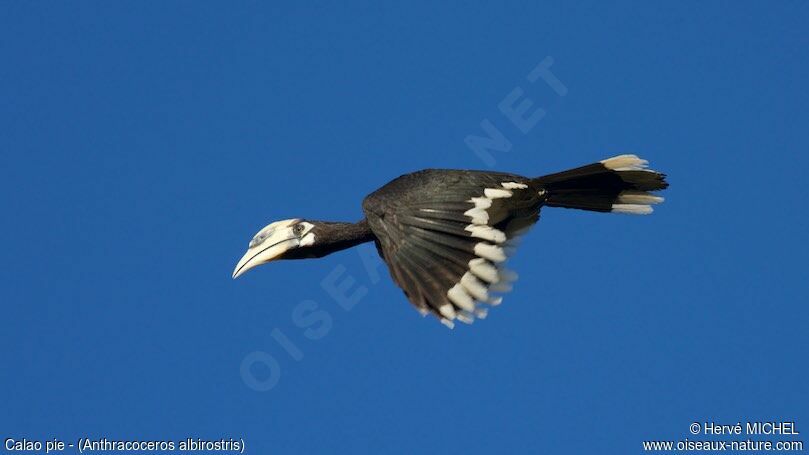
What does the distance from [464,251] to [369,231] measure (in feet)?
5.96

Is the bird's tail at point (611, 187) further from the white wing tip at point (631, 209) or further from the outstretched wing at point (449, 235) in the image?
the outstretched wing at point (449, 235)

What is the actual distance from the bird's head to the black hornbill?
0.03 ft

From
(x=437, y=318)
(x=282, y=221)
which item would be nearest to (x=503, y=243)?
(x=437, y=318)

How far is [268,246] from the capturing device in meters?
12.1

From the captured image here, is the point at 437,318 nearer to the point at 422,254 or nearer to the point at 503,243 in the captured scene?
the point at 422,254

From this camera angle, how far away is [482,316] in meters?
10.1

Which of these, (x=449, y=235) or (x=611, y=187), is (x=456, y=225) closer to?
(x=449, y=235)

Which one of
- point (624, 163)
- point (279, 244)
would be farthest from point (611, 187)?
point (279, 244)

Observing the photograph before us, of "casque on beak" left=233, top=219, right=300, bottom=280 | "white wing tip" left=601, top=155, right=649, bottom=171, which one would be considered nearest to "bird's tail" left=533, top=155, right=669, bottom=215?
"white wing tip" left=601, top=155, right=649, bottom=171

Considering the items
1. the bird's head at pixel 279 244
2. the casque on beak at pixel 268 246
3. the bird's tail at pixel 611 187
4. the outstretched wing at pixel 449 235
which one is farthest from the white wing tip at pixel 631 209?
the casque on beak at pixel 268 246

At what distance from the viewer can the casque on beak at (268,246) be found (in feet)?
39.3

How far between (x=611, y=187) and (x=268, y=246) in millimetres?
3594

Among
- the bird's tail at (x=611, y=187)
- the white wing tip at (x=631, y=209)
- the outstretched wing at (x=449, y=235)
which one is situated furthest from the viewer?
the white wing tip at (x=631, y=209)

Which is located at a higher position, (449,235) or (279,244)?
(279,244)
